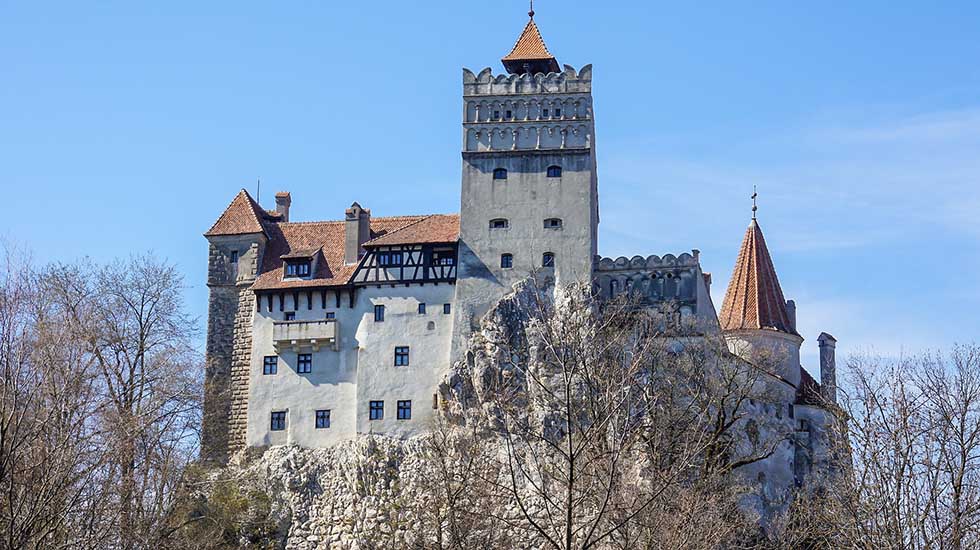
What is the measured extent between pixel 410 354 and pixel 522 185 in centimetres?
706

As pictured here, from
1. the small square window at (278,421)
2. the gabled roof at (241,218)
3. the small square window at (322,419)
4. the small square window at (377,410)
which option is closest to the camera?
the small square window at (377,410)

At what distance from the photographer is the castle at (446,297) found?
57.0 m

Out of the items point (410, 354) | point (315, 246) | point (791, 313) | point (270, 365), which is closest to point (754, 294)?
point (791, 313)

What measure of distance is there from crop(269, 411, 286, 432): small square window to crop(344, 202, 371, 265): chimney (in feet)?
20.1

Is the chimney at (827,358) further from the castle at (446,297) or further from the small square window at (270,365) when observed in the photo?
the small square window at (270,365)

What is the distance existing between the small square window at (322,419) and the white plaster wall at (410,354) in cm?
132

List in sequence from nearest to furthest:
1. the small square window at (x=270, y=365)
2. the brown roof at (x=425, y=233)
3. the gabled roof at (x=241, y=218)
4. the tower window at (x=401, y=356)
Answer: the tower window at (x=401, y=356) < the brown roof at (x=425, y=233) < the small square window at (x=270, y=365) < the gabled roof at (x=241, y=218)

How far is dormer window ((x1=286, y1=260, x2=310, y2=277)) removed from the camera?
5991 centimetres

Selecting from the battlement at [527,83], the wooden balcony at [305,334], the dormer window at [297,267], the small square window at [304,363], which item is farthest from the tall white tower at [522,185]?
the dormer window at [297,267]

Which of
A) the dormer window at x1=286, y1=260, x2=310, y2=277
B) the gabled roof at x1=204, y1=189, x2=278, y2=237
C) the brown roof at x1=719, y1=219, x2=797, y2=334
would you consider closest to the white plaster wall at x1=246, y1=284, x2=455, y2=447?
the dormer window at x1=286, y1=260, x2=310, y2=277

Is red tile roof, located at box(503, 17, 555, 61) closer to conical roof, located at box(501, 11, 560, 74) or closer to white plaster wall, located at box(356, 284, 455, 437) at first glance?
conical roof, located at box(501, 11, 560, 74)

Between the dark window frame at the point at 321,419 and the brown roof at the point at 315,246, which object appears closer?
the dark window frame at the point at 321,419

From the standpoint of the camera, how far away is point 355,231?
60.8m

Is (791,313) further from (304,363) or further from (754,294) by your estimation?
(304,363)
